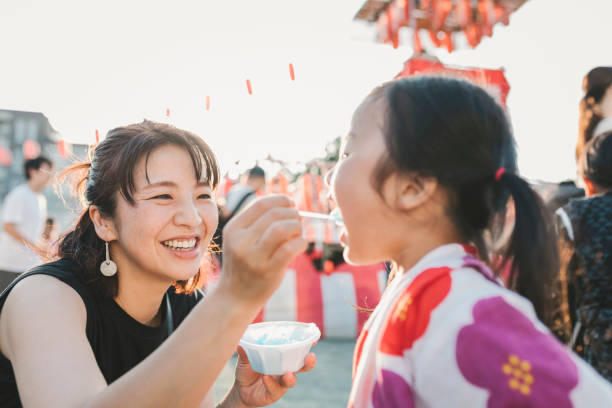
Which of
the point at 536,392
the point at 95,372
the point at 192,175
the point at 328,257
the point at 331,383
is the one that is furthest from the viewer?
the point at 328,257

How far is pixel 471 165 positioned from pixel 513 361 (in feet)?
1.53

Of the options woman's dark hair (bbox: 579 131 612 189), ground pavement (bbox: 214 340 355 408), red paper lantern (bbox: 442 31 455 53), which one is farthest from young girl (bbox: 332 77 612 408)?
red paper lantern (bbox: 442 31 455 53)

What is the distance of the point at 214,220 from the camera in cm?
159

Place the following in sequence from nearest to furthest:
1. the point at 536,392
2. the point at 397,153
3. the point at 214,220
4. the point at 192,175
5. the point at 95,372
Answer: the point at 536,392
the point at 397,153
the point at 95,372
the point at 192,175
the point at 214,220

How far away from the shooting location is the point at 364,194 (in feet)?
3.49

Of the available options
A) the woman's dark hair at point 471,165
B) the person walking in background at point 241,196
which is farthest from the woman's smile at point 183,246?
the person walking in background at point 241,196

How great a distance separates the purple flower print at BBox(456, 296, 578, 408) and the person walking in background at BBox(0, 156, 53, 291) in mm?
3680

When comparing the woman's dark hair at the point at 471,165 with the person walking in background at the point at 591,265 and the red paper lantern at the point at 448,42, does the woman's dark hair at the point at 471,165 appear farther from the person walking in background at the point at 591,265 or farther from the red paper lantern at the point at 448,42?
the red paper lantern at the point at 448,42

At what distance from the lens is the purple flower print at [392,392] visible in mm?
788

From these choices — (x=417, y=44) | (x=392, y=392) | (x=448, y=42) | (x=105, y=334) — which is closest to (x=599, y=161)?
(x=392, y=392)

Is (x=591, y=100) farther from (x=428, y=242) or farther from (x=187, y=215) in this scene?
(x=187, y=215)

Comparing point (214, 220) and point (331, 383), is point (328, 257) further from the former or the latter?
point (214, 220)

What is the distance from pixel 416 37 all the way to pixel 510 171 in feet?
22.4

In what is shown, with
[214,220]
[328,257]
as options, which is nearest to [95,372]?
[214,220]
